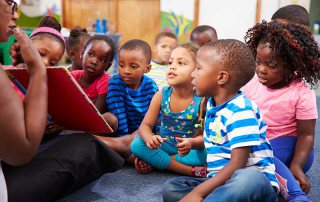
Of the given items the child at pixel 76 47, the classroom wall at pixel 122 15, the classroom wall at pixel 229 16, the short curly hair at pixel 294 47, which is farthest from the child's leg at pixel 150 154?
the classroom wall at pixel 122 15

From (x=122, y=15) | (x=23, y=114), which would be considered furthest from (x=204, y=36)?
(x=122, y=15)

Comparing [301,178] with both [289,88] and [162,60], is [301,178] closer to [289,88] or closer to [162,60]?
[289,88]

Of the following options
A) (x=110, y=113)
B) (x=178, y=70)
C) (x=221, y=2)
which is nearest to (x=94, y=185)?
(x=110, y=113)

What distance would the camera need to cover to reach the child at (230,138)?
0.88 m

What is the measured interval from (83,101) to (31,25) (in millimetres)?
3666

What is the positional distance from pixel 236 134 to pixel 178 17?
11.9ft

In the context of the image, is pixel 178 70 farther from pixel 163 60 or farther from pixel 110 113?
pixel 163 60

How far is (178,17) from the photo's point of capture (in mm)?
4375

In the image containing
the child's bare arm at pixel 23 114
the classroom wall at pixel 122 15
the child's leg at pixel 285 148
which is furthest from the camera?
the classroom wall at pixel 122 15

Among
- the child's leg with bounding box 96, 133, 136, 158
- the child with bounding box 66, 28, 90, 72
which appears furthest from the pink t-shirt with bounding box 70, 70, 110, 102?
the child with bounding box 66, 28, 90, 72

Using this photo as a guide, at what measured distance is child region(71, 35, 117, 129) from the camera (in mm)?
1674

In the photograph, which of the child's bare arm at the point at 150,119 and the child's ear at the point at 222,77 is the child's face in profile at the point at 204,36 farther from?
the child's ear at the point at 222,77

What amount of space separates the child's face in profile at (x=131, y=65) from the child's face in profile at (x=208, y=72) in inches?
24.1

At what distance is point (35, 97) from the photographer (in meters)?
0.80
